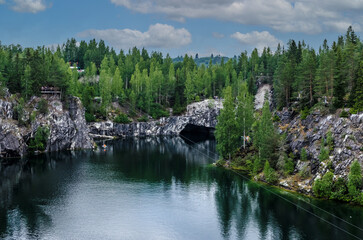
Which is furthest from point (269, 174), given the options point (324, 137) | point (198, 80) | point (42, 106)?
point (198, 80)

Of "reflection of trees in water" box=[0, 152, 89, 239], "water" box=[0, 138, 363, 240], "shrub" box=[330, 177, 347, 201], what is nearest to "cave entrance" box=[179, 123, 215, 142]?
"water" box=[0, 138, 363, 240]

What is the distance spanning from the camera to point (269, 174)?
83500mm

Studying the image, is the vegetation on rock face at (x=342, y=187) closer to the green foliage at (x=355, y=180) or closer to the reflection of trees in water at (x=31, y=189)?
the green foliage at (x=355, y=180)

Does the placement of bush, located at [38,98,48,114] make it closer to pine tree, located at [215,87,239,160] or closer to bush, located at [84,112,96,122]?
bush, located at [84,112,96,122]

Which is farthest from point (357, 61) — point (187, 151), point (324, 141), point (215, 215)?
point (187, 151)

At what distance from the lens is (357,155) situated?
234 feet

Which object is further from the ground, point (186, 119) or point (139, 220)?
point (186, 119)

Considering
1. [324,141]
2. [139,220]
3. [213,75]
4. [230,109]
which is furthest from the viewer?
[213,75]

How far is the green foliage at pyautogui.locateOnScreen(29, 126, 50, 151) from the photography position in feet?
385

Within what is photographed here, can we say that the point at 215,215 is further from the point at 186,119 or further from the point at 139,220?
the point at 186,119

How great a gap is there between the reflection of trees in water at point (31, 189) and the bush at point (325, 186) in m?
50.2

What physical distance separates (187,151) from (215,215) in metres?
66.5

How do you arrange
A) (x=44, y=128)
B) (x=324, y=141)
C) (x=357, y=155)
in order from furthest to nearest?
(x=44, y=128), (x=324, y=141), (x=357, y=155)

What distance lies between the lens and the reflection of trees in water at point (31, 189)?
60.4 metres
